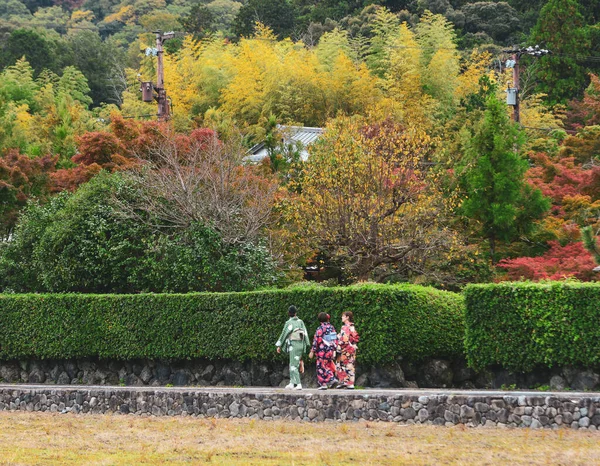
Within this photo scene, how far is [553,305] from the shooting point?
17.4 meters

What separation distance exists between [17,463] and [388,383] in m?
9.52

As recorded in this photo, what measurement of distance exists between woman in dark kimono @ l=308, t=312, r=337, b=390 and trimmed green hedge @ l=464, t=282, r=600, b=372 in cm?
252

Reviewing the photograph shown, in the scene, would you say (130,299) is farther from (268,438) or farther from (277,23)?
(277,23)

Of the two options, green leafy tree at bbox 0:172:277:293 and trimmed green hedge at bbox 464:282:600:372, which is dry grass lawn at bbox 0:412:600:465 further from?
green leafy tree at bbox 0:172:277:293

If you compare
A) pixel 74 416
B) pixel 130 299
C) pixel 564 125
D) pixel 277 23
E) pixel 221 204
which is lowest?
pixel 74 416

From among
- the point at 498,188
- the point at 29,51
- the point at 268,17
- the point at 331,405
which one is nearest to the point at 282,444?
the point at 331,405

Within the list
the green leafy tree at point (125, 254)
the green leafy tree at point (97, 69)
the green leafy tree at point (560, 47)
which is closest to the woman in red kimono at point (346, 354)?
the green leafy tree at point (125, 254)

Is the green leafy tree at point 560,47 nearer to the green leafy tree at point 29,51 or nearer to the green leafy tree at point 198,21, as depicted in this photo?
the green leafy tree at point 198,21

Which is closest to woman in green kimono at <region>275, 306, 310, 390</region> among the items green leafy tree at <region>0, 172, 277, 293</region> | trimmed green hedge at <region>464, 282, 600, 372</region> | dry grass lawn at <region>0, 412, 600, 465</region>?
dry grass lawn at <region>0, 412, 600, 465</region>

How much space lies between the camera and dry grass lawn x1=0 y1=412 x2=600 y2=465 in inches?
465

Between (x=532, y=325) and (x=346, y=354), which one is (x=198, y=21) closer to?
(x=346, y=354)

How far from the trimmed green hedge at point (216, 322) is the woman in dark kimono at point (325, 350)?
4.04 ft

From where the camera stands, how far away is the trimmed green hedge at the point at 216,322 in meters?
19.7

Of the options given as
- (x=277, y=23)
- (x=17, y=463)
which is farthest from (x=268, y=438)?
(x=277, y=23)
